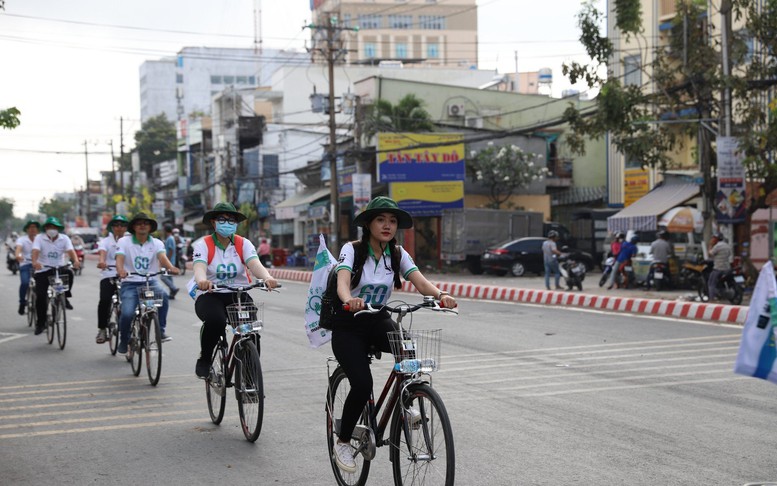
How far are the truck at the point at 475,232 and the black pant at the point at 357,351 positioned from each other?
32.9m

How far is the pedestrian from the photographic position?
70.2 feet

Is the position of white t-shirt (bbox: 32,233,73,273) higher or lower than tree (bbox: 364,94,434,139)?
lower

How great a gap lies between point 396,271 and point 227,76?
380ft

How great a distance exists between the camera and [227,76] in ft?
389

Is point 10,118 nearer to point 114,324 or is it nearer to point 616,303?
point 114,324

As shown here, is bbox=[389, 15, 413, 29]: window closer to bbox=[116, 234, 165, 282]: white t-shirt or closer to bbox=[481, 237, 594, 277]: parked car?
bbox=[481, 237, 594, 277]: parked car

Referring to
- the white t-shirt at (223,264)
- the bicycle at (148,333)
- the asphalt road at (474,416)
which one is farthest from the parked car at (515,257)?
the white t-shirt at (223,264)

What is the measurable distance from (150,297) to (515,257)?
2733 cm

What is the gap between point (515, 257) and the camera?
37.2 m

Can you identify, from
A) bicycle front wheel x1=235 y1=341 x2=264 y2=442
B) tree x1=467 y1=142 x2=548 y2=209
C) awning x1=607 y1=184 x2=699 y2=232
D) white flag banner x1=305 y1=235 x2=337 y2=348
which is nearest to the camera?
white flag banner x1=305 y1=235 x2=337 y2=348

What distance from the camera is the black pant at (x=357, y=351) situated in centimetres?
587

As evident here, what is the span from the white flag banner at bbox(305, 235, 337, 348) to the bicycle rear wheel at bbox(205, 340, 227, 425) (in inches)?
74.6

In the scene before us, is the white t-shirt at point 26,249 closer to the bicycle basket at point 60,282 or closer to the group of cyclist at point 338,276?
the bicycle basket at point 60,282

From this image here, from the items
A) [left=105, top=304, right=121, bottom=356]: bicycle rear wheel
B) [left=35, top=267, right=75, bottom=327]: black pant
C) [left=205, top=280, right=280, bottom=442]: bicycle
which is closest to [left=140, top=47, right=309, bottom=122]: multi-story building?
[left=35, top=267, right=75, bottom=327]: black pant
